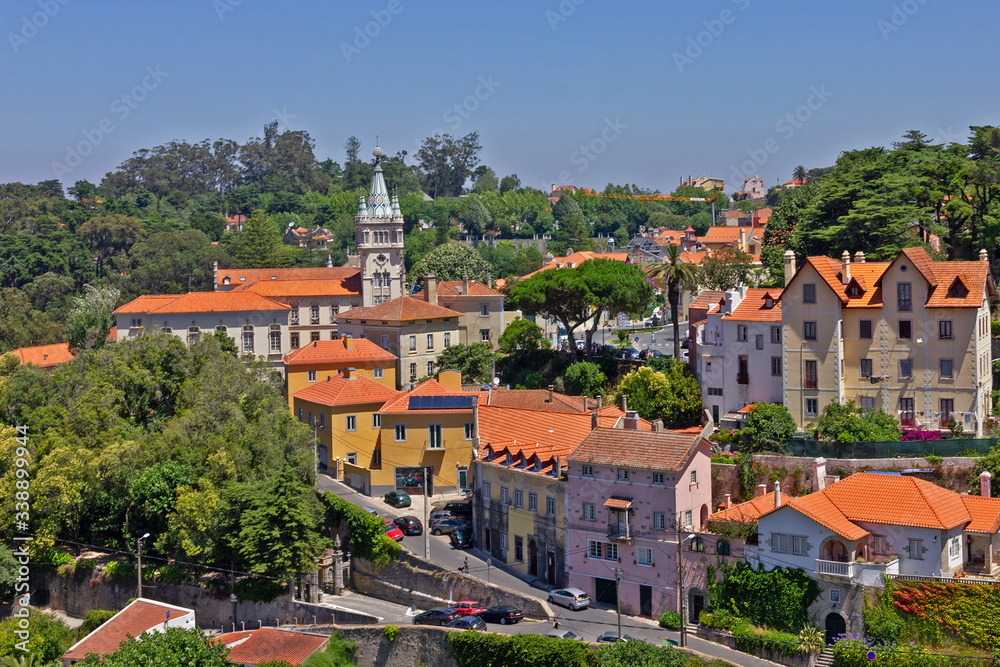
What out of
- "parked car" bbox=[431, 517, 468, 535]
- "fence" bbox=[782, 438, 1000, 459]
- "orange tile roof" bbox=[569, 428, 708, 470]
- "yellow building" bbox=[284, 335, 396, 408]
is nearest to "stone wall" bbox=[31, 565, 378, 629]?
"parked car" bbox=[431, 517, 468, 535]

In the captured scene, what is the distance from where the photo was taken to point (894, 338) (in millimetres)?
52594

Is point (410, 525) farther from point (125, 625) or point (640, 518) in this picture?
point (125, 625)

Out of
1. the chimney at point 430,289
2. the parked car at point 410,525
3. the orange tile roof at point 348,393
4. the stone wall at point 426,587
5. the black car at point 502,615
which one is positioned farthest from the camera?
the chimney at point 430,289

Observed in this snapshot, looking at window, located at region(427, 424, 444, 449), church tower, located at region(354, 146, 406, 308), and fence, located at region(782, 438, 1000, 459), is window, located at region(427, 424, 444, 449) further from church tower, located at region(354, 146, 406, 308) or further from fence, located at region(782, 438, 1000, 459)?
church tower, located at region(354, 146, 406, 308)

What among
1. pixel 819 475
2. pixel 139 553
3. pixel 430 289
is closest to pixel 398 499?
pixel 139 553

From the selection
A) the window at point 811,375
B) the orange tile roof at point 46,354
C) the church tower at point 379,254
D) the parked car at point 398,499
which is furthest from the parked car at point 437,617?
the orange tile roof at point 46,354

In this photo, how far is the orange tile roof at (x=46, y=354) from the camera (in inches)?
3391

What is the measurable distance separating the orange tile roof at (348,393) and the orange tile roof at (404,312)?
42.0ft

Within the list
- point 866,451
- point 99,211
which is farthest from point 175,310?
point 99,211

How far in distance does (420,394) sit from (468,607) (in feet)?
49.1

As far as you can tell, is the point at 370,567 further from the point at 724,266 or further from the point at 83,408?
the point at 724,266

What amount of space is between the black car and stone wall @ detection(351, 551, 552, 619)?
43 cm

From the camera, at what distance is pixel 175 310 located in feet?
275

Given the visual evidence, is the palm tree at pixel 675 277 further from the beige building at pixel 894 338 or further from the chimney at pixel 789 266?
the beige building at pixel 894 338
